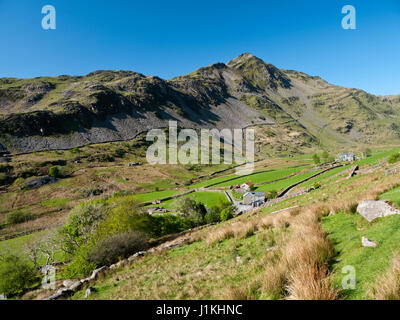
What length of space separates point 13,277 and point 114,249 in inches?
648

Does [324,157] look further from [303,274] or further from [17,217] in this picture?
[17,217]

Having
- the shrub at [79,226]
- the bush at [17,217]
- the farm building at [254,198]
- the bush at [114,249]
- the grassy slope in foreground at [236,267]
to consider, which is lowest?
the bush at [17,217]

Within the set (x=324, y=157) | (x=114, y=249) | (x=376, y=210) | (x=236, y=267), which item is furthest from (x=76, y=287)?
(x=324, y=157)

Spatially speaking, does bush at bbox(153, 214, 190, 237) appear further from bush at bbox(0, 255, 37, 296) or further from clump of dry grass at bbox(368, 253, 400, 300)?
clump of dry grass at bbox(368, 253, 400, 300)

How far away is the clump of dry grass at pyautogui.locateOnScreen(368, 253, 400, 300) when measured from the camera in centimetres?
356

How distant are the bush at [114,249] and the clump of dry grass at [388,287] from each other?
54.4 ft

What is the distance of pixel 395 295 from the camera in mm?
3535

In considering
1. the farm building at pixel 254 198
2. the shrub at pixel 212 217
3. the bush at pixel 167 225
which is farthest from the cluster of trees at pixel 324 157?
the bush at pixel 167 225

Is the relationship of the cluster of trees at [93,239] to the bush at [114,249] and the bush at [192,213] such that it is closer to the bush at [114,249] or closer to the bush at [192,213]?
the bush at [114,249]

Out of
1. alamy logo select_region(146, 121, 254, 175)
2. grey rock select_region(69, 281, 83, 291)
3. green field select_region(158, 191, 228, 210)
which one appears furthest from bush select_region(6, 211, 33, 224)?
alamy logo select_region(146, 121, 254, 175)

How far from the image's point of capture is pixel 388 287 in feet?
11.9

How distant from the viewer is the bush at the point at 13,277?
2259cm

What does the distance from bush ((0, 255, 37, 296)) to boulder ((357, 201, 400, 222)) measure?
3386 centimetres

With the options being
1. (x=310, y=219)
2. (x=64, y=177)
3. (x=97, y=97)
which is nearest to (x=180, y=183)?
(x=64, y=177)
